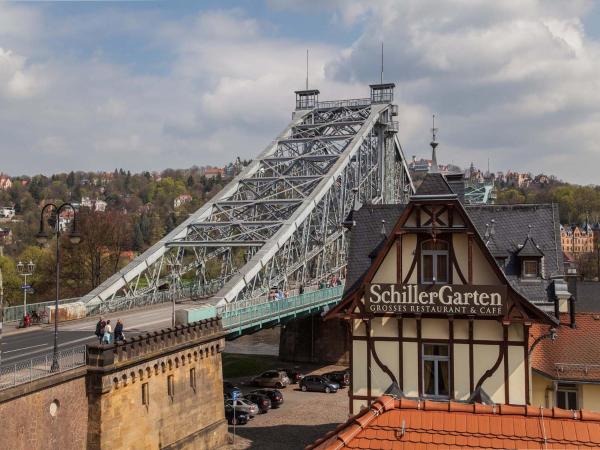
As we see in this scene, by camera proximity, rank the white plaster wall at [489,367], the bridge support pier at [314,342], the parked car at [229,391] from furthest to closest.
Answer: the bridge support pier at [314,342] → the parked car at [229,391] → the white plaster wall at [489,367]

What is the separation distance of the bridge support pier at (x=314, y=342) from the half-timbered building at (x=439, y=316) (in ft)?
141

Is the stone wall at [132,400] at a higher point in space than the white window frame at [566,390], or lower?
lower

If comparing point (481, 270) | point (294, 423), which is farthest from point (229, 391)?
point (481, 270)

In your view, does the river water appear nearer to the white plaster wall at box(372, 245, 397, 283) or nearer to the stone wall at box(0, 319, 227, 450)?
the stone wall at box(0, 319, 227, 450)

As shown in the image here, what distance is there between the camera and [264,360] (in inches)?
2680

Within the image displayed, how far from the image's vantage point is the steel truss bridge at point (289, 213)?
51531 millimetres

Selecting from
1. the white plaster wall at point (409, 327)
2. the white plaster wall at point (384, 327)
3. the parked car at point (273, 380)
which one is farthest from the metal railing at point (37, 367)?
the parked car at point (273, 380)

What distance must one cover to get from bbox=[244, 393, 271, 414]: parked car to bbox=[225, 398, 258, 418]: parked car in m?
0.75

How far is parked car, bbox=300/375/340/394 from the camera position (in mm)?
51469

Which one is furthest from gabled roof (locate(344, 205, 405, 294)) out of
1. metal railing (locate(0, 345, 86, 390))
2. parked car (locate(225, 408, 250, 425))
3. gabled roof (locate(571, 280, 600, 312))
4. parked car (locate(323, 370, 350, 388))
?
parked car (locate(323, 370, 350, 388))

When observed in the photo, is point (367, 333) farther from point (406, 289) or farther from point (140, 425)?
point (140, 425)

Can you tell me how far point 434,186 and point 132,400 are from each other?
661 inches

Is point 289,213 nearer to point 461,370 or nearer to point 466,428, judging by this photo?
point 461,370

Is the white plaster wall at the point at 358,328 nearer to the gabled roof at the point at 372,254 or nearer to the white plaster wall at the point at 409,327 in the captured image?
the gabled roof at the point at 372,254
